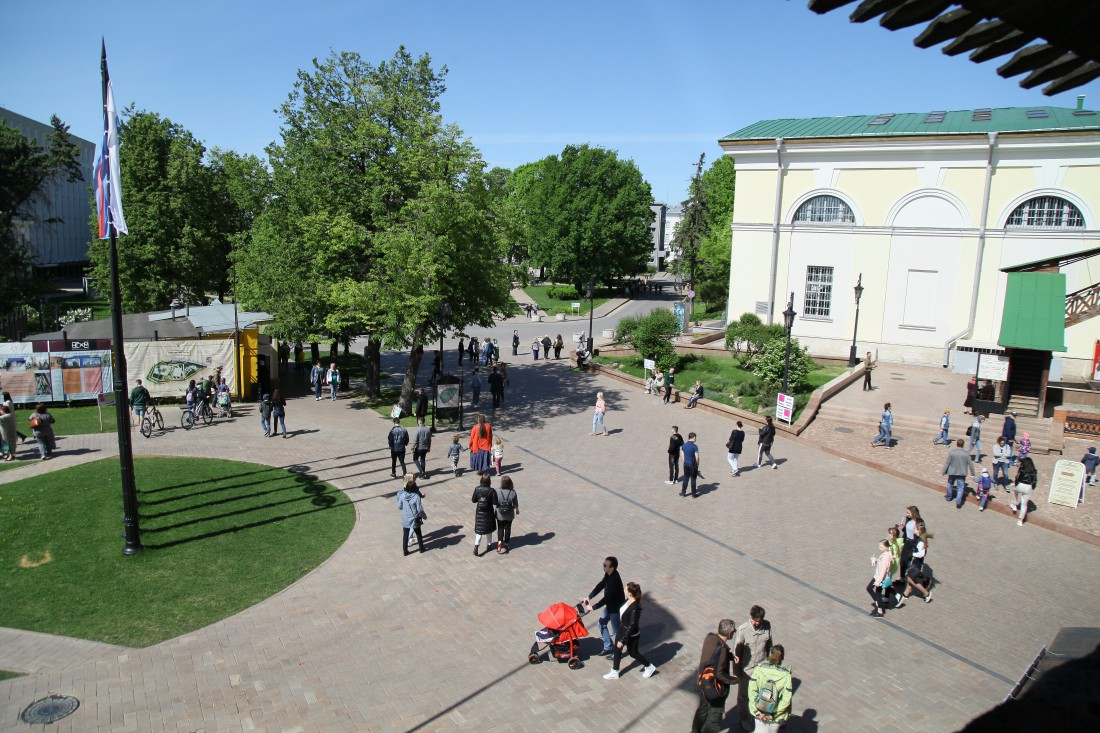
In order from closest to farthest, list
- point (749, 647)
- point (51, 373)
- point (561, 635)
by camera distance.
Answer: point (749, 647)
point (561, 635)
point (51, 373)

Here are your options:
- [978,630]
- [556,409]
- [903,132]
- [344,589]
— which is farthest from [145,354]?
[903,132]

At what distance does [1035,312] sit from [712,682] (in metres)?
22.9

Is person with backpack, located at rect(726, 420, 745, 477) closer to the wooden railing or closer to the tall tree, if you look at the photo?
the tall tree

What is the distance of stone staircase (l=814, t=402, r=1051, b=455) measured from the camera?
2170 centimetres

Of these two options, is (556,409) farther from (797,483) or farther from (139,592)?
(139,592)

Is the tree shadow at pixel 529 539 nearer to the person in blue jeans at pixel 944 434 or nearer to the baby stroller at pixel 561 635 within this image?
the baby stroller at pixel 561 635

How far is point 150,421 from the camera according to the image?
21297mm

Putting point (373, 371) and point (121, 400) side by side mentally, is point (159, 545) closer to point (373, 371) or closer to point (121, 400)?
point (121, 400)

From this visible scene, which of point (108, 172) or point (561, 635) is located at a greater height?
point (108, 172)

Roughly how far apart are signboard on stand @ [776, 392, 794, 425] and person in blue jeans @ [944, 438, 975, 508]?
6.32m

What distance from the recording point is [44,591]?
1123 centimetres

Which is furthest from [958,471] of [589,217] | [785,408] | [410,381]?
[589,217]

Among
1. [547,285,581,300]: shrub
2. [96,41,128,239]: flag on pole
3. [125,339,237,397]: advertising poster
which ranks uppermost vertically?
[96,41,128,239]: flag on pole

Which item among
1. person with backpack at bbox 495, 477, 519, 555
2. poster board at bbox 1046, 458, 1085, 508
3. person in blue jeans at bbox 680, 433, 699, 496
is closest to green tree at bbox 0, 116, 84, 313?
person with backpack at bbox 495, 477, 519, 555
